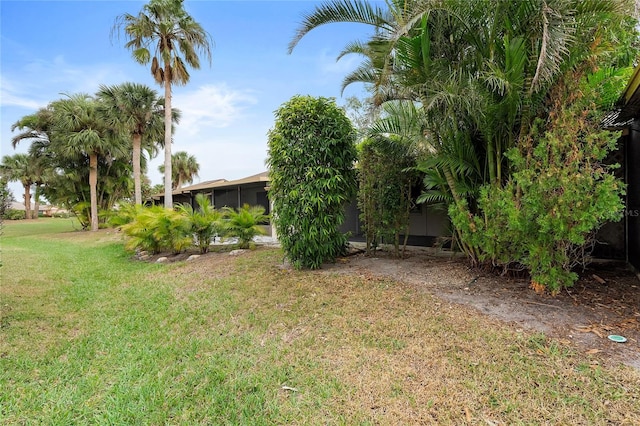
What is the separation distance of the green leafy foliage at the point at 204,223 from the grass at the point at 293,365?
386 cm

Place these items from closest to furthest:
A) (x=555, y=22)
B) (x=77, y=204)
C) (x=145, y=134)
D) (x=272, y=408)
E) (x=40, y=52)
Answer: (x=272, y=408)
(x=555, y=22)
(x=40, y=52)
(x=145, y=134)
(x=77, y=204)

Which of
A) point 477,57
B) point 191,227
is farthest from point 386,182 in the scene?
point 191,227

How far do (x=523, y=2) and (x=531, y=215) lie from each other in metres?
2.57

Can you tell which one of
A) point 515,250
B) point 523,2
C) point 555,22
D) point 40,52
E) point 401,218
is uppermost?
point 40,52

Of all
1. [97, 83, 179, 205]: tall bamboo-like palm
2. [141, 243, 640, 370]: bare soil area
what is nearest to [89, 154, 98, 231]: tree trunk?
[97, 83, 179, 205]: tall bamboo-like palm

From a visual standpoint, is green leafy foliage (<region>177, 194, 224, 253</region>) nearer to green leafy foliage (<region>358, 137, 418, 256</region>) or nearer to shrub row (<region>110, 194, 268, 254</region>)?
shrub row (<region>110, 194, 268, 254</region>)

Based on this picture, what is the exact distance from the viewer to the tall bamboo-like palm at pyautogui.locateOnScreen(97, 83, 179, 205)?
16.7 metres

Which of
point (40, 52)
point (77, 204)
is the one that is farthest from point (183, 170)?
point (40, 52)

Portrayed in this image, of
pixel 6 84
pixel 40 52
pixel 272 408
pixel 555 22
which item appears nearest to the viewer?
pixel 272 408

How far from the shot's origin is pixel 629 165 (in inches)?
212

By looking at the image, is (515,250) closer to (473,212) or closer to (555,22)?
(473,212)

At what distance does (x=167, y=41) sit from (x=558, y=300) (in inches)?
689

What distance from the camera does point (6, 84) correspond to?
6.59 m

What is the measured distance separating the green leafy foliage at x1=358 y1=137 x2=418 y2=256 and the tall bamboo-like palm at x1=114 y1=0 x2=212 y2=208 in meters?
10.9
